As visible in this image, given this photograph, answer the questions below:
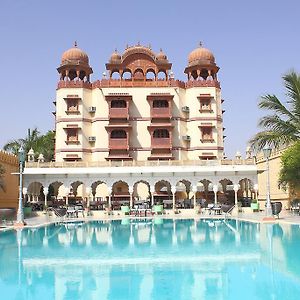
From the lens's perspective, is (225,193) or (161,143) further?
(161,143)

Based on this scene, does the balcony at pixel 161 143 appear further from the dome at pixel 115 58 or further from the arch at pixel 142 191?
the dome at pixel 115 58

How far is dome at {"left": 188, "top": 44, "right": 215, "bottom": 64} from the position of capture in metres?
48.8

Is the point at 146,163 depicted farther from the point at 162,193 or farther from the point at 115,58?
the point at 115,58

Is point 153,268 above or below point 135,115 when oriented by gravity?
below

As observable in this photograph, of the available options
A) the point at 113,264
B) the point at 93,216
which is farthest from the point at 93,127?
the point at 113,264

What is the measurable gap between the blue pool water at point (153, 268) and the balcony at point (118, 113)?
28651mm

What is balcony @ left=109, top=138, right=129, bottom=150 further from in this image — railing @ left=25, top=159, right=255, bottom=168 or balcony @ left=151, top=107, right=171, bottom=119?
railing @ left=25, top=159, right=255, bottom=168

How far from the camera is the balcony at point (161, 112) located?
155ft

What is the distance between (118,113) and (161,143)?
555 cm

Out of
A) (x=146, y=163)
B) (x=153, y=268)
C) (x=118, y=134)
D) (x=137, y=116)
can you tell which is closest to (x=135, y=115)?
(x=137, y=116)

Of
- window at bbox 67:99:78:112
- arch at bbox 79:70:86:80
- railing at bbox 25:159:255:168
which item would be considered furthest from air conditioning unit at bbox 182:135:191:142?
arch at bbox 79:70:86:80

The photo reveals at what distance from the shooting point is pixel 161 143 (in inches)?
1863

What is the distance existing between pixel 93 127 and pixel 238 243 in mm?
33344

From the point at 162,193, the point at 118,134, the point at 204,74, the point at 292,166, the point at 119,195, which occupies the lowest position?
the point at 119,195
